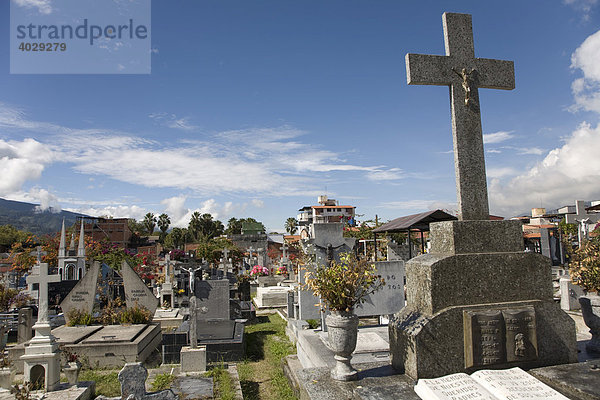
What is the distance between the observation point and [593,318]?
5.00 meters

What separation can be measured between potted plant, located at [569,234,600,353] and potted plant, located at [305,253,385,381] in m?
3.18

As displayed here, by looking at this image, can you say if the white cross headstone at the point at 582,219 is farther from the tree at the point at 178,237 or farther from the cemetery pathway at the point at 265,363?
the tree at the point at 178,237

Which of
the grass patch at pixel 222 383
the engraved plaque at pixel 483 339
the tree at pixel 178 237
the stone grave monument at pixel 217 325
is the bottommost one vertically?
the grass patch at pixel 222 383

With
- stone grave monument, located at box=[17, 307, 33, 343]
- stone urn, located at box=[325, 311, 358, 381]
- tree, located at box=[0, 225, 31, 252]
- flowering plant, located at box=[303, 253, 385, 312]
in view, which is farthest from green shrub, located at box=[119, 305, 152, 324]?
tree, located at box=[0, 225, 31, 252]

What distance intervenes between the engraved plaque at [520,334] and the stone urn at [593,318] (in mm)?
1435

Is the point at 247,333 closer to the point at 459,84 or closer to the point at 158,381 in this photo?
the point at 158,381

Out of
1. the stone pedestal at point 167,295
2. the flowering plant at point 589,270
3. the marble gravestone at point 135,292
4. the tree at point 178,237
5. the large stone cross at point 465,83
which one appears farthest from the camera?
the tree at point 178,237

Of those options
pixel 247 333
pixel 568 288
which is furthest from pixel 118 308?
pixel 568 288

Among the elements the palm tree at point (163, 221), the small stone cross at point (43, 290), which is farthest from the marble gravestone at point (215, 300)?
the palm tree at point (163, 221)

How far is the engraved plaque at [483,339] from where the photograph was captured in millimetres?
3992

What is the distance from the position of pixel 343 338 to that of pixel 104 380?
4850 mm

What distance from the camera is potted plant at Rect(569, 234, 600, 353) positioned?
4965 mm

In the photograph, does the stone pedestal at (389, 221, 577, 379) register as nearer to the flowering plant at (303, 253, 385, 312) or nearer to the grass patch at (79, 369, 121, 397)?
the flowering plant at (303, 253, 385, 312)

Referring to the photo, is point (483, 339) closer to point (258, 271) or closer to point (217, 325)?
point (217, 325)
